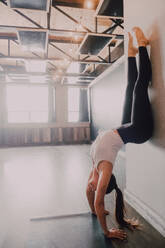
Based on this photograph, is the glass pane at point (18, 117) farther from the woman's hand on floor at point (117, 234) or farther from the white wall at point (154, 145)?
the woman's hand on floor at point (117, 234)

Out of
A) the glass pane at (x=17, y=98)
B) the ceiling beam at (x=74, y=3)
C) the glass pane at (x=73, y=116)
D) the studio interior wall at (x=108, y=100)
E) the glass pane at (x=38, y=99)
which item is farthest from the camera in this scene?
the glass pane at (x=73, y=116)

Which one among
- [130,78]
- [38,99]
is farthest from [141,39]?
[38,99]

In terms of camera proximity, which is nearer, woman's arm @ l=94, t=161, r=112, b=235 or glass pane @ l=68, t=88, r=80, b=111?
woman's arm @ l=94, t=161, r=112, b=235

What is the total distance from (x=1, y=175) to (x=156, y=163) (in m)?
3.16

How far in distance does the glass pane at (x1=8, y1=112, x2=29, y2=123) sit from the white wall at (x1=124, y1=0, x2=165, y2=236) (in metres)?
7.77

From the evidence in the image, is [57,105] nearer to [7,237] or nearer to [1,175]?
[1,175]

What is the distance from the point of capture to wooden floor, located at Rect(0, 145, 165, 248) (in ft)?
5.50

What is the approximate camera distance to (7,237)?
173 cm

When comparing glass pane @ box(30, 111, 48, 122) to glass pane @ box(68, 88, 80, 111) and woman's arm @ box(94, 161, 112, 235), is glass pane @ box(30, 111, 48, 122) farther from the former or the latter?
woman's arm @ box(94, 161, 112, 235)

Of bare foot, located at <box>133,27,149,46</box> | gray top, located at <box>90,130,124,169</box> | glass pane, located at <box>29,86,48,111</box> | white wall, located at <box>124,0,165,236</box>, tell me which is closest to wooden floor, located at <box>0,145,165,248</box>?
white wall, located at <box>124,0,165,236</box>

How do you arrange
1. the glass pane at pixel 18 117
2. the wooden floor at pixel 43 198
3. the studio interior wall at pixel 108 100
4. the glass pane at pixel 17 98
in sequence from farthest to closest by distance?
1. the glass pane at pixel 18 117
2. the glass pane at pixel 17 98
3. the studio interior wall at pixel 108 100
4. the wooden floor at pixel 43 198

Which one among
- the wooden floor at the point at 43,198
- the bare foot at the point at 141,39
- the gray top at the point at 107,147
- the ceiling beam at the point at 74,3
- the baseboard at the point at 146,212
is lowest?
the wooden floor at the point at 43,198

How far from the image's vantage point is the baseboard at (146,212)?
1.69 meters

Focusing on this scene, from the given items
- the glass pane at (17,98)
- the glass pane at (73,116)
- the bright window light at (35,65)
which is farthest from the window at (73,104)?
the bright window light at (35,65)
